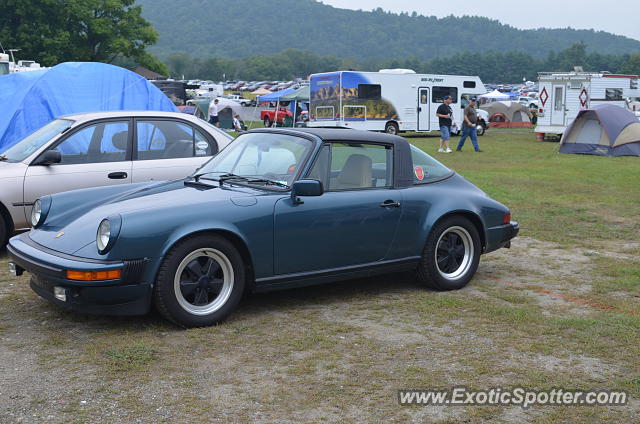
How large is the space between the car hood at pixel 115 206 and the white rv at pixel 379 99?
21.8 meters

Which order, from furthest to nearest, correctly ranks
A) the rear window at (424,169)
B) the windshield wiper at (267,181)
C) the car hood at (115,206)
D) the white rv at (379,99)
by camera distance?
the white rv at (379,99) → the rear window at (424,169) → the windshield wiper at (267,181) → the car hood at (115,206)

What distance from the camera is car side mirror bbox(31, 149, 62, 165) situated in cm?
745

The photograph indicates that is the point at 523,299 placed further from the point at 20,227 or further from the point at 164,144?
the point at 20,227

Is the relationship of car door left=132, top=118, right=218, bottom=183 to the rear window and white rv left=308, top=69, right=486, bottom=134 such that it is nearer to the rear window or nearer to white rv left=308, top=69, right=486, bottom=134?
the rear window

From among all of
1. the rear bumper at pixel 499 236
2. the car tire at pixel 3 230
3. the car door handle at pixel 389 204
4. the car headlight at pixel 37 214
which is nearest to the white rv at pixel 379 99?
the car tire at pixel 3 230

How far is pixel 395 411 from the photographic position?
3867 millimetres

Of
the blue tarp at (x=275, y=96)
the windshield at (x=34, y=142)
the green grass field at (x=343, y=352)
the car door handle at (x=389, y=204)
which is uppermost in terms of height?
the blue tarp at (x=275, y=96)

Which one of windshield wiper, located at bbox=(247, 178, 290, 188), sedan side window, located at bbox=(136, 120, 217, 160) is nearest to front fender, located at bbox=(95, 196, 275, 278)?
windshield wiper, located at bbox=(247, 178, 290, 188)

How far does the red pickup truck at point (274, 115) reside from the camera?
37531 millimetres

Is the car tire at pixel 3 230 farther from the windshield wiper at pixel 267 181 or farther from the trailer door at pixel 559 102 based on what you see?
the trailer door at pixel 559 102

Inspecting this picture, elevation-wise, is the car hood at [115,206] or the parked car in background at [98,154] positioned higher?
the parked car in background at [98,154]

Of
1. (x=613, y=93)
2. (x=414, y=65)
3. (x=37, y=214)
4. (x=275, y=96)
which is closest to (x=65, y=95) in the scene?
(x=37, y=214)

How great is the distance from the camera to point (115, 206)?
5441 mm

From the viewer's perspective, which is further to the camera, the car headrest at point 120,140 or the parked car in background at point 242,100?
the parked car in background at point 242,100
